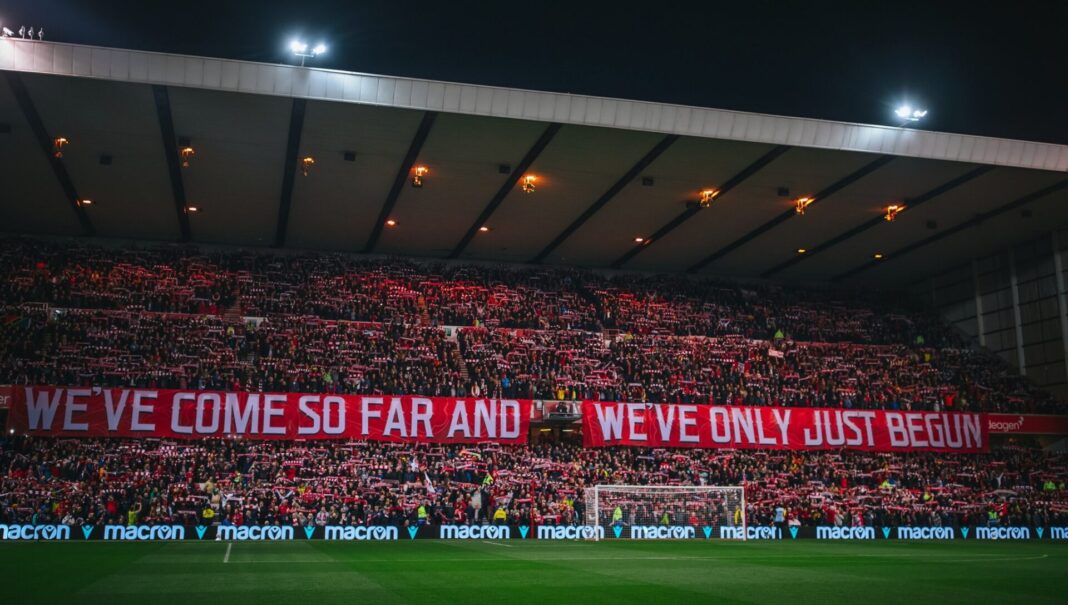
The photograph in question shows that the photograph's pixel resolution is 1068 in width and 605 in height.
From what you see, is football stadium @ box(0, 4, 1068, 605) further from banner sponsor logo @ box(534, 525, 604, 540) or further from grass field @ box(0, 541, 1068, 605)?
grass field @ box(0, 541, 1068, 605)

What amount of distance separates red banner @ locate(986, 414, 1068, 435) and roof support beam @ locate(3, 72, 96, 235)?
36.7 meters

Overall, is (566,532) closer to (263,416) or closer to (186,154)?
(263,416)

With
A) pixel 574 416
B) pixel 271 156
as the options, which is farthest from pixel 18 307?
pixel 574 416

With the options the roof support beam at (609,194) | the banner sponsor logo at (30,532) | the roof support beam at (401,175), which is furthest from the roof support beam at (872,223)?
the banner sponsor logo at (30,532)

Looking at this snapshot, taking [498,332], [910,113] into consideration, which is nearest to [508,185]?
[498,332]

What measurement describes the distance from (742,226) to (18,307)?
2837 centimetres

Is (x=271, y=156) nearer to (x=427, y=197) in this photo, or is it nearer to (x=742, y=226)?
(x=427, y=197)

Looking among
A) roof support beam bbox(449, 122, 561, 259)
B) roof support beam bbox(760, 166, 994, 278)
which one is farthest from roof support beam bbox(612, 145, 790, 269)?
roof support beam bbox(449, 122, 561, 259)

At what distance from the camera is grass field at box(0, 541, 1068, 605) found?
1179 centimetres

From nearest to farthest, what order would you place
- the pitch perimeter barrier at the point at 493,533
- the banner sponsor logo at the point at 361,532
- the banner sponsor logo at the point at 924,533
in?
1. the pitch perimeter barrier at the point at 493,533
2. the banner sponsor logo at the point at 361,532
3. the banner sponsor logo at the point at 924,533

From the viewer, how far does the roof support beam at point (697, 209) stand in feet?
101

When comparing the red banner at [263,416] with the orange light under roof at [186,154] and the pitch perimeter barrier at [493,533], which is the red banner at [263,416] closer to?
the pitch perimeter barrier at [493,533]

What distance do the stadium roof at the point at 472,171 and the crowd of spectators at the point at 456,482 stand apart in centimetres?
959

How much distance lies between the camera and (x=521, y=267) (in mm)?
43906
